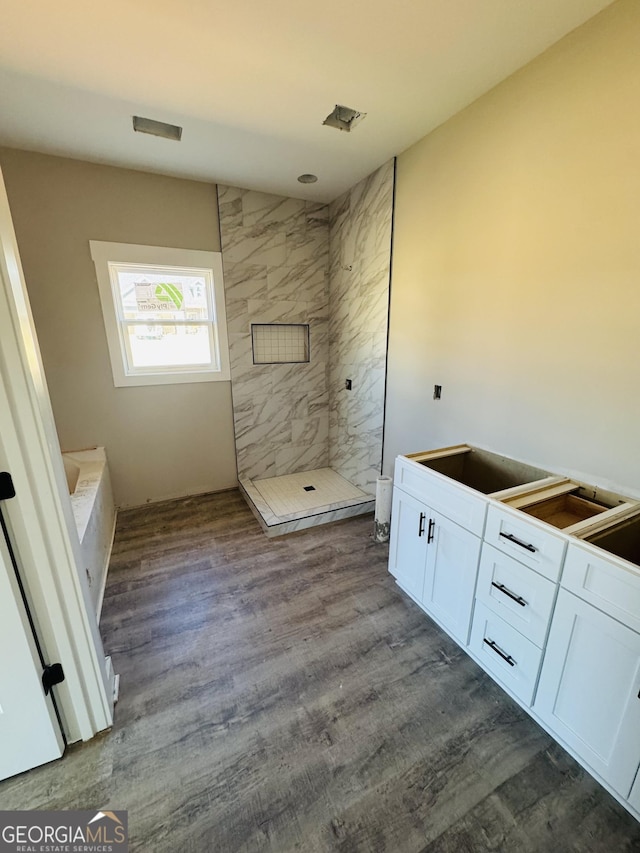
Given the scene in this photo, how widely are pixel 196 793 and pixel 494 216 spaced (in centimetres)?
293

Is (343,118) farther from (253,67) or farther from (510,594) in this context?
(510,594)

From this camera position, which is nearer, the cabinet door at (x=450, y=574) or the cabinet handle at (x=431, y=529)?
the cabinet door at (x=450, y=574)

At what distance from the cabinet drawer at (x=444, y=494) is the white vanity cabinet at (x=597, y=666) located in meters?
0.41

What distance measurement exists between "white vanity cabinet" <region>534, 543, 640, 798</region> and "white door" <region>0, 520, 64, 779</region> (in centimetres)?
190

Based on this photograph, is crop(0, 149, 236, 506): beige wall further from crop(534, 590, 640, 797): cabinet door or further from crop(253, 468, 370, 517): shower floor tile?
crop(534, 590, 640, 797): cabinet door

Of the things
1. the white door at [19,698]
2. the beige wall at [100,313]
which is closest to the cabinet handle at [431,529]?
the white door at [19,698]

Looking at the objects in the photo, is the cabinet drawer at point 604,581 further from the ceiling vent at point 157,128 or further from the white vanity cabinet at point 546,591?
the ceiling vent at point 157,128

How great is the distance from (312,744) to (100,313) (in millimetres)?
3206

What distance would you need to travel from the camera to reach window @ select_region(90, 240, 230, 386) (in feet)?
9.43

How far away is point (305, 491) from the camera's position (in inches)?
135

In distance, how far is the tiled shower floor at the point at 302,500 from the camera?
2.90 meters

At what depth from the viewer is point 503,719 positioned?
1.46 meters

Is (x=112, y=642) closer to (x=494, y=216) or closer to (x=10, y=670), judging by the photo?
(x=10, y=670)

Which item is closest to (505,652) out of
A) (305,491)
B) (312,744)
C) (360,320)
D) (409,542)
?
(409,542)
